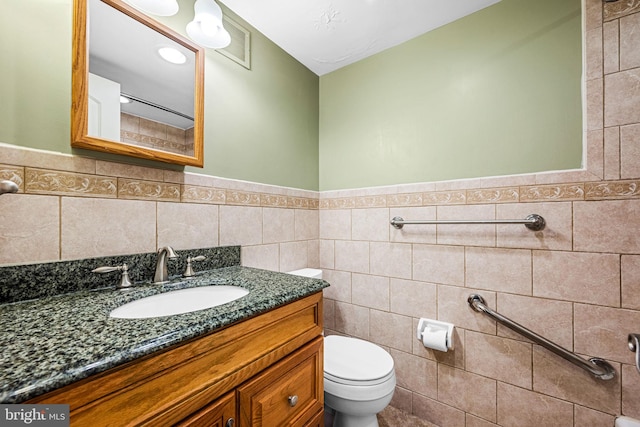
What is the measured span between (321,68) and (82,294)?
1959 millimetres

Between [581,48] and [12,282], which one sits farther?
[581,48]

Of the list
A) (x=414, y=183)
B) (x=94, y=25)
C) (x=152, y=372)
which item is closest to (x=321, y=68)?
(x=414, y=183)

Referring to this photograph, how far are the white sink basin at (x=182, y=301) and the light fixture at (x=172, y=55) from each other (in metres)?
1.03

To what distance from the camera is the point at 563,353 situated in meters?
1.12

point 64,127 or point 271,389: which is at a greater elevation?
point 64,127

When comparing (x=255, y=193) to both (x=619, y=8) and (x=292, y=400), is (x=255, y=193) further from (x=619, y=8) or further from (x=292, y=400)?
(x=619, y=8)

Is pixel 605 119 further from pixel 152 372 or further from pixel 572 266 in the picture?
pixel 152 372

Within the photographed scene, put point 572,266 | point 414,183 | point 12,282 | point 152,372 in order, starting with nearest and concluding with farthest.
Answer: point 152,372 → point 12,282 → point 572,266 → point 414,183

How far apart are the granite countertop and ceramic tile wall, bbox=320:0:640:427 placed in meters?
0.93

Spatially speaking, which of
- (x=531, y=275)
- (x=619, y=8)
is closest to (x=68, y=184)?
(x=531, y=275)

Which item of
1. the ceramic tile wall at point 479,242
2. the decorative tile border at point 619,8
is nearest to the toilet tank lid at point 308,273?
the ceramic tile wall at point 479,242

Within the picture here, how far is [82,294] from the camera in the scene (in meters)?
0.88

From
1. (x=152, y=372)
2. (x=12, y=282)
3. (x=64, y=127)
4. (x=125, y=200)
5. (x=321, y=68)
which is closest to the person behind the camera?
(x=152, y=372)

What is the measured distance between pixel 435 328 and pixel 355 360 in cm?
49
